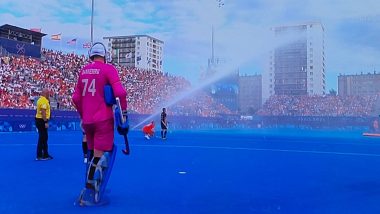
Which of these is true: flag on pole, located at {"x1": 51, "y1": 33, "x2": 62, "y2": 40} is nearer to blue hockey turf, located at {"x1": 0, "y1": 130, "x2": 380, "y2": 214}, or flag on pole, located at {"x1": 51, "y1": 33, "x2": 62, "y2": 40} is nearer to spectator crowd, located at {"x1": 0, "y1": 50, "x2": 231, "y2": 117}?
spectator crowd, located at {"x1": 0, "y1": 50, "x2": 231, "y2": 117}

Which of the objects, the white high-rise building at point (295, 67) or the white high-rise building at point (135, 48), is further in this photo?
the white high-rise building at point (135, 48)

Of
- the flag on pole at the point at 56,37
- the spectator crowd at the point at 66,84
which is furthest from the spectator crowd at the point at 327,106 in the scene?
the flag on pole at the point at 56,37

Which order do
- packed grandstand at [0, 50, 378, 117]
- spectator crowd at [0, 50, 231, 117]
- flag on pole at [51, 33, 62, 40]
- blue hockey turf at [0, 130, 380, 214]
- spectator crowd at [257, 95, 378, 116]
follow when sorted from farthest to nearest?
spectator crowd at [257, 95, 378, 116] < flag on pole at [51, 33, 62, 40] < packed grandstand at [0, 50, 378, 117] < spectator crowd at [0, 50, 231, 117] < blue hockey turf at [0, 130, 380, 214]

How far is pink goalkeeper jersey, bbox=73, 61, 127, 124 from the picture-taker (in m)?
4.50

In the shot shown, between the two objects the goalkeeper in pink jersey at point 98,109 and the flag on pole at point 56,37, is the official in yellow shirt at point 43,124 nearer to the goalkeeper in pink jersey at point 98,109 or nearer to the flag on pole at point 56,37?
the goalkeeper in pink jersey at point 98,109

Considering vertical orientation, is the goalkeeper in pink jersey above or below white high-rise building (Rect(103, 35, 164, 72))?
below

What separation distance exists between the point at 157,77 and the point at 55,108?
19.5 meters

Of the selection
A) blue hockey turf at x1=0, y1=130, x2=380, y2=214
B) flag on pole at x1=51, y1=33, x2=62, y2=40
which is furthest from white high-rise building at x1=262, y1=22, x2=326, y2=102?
blue hockey turf at x1=0, y1=130, x2=380, y2=214

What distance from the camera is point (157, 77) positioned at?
44719 millimetres

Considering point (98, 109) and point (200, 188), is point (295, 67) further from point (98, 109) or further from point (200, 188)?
point (98, 109)

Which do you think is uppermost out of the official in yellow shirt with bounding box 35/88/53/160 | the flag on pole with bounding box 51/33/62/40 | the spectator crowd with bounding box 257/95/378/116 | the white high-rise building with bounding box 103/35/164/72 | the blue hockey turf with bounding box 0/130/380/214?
the white high-rise building with bounding box 103/35/164/72

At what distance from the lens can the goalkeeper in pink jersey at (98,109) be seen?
4.51 meters

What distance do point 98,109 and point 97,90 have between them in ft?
0.80

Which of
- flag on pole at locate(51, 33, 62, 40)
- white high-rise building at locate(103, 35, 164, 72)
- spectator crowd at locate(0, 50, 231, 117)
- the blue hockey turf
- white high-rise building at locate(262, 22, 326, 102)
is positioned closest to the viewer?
the blue hockey turf
